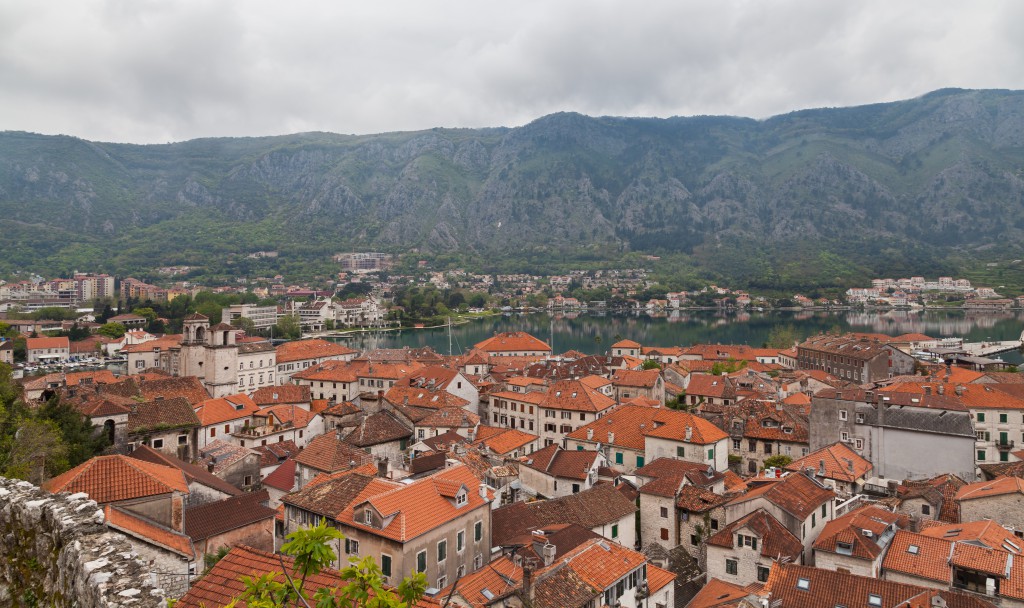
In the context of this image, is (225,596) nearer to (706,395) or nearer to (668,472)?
(668,472)

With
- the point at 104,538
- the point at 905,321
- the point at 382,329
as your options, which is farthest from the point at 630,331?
the point at 104,538

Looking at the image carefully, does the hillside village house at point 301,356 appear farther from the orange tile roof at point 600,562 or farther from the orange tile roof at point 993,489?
the orange tile roof at point 993,489

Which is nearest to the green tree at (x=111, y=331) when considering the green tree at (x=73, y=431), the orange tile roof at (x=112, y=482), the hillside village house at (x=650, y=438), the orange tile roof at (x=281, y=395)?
the orange tile roof at (x=281, y=395)

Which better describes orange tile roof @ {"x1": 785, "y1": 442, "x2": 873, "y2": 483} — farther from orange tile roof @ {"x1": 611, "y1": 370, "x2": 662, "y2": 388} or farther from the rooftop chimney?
orange tile roof @ {"x1": 611, "y1": 370, "x2": 662, "y2": 388}

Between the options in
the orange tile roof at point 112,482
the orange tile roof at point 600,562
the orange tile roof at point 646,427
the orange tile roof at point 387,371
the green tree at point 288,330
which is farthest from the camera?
the green tree at point 288,330

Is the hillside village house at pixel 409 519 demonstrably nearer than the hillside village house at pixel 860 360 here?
Yes

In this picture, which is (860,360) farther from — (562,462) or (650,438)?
(562,462)

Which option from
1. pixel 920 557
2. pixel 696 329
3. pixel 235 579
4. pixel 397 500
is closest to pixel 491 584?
pixel 397 500
